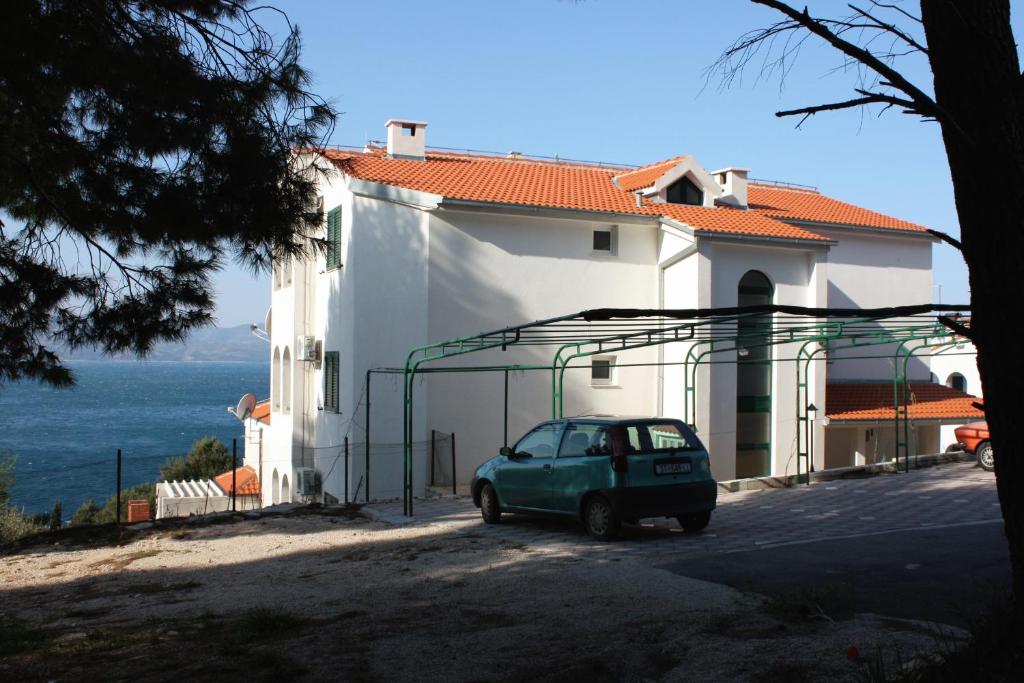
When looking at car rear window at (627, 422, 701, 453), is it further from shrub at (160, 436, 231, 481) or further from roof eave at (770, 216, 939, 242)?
shrub at (160, 436, 231, 481)

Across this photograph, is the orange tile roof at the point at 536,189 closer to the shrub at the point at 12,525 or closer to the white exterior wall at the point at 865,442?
the white exterior wall at the point at 865,442

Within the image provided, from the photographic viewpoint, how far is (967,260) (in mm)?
4918

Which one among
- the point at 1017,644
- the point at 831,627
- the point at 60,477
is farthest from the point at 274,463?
the point at 60,477

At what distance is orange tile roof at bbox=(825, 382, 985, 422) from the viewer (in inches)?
1228

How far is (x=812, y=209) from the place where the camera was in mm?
35281

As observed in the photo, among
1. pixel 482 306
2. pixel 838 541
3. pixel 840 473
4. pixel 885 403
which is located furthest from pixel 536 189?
pixel 838 541

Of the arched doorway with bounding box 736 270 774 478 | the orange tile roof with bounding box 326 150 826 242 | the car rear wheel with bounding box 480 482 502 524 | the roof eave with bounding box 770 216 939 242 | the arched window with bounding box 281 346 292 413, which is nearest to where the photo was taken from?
the car rear wheel with bounding box 480 482 502 524

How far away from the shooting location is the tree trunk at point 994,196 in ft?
15.6

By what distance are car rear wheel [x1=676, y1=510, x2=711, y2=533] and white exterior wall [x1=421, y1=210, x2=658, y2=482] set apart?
10.6 meters

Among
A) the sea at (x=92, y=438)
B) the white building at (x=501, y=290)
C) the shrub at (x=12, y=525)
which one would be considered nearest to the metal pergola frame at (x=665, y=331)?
the white building at (x=501, y=290)

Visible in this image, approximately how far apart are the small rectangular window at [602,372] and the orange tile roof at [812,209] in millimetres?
8258

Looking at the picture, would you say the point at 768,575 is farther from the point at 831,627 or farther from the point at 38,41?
the point at 38,41

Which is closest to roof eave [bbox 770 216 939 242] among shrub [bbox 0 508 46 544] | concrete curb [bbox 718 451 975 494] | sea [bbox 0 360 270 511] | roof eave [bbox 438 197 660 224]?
roof eave [bbox 438 197 660 224]

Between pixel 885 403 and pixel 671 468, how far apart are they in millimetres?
21355
